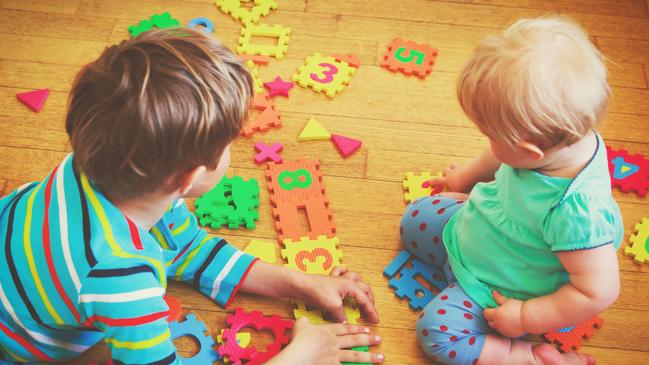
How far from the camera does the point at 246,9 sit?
171 cm

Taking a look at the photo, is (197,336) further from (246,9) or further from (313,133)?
(246,9)

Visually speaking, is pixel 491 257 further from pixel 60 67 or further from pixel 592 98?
pixel 60 67

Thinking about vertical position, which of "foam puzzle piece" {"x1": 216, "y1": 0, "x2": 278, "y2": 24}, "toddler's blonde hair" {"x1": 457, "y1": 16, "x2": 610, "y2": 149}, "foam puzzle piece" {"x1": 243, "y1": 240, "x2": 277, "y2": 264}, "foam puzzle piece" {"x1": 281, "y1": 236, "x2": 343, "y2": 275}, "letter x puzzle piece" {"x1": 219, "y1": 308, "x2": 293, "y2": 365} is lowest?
"letter x puzzle piece" {"x1": 219, "y1": 308, "x2": 293, "y2": 365}

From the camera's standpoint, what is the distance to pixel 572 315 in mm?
1008

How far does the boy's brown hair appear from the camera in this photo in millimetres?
793

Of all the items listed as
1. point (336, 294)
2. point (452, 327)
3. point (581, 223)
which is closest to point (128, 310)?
point (336, 294)

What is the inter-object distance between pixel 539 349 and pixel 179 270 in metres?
0.66

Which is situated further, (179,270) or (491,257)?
(179,270)

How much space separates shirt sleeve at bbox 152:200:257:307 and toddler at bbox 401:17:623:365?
34cm

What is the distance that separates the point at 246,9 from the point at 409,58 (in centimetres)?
45

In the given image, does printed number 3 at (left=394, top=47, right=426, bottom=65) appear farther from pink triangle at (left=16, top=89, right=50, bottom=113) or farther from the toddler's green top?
pink triangle at (left=16, top=89, right=50, bottom=113)

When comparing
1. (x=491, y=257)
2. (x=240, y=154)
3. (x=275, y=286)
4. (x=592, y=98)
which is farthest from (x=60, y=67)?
(x=592, y=98)

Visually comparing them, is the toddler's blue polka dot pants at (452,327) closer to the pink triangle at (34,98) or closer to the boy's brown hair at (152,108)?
the boy's brown hair at (152,108)

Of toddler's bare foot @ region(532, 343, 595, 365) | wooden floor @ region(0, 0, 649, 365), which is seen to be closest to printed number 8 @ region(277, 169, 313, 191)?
wooden floor @ region(0, 0, 649, 365)
